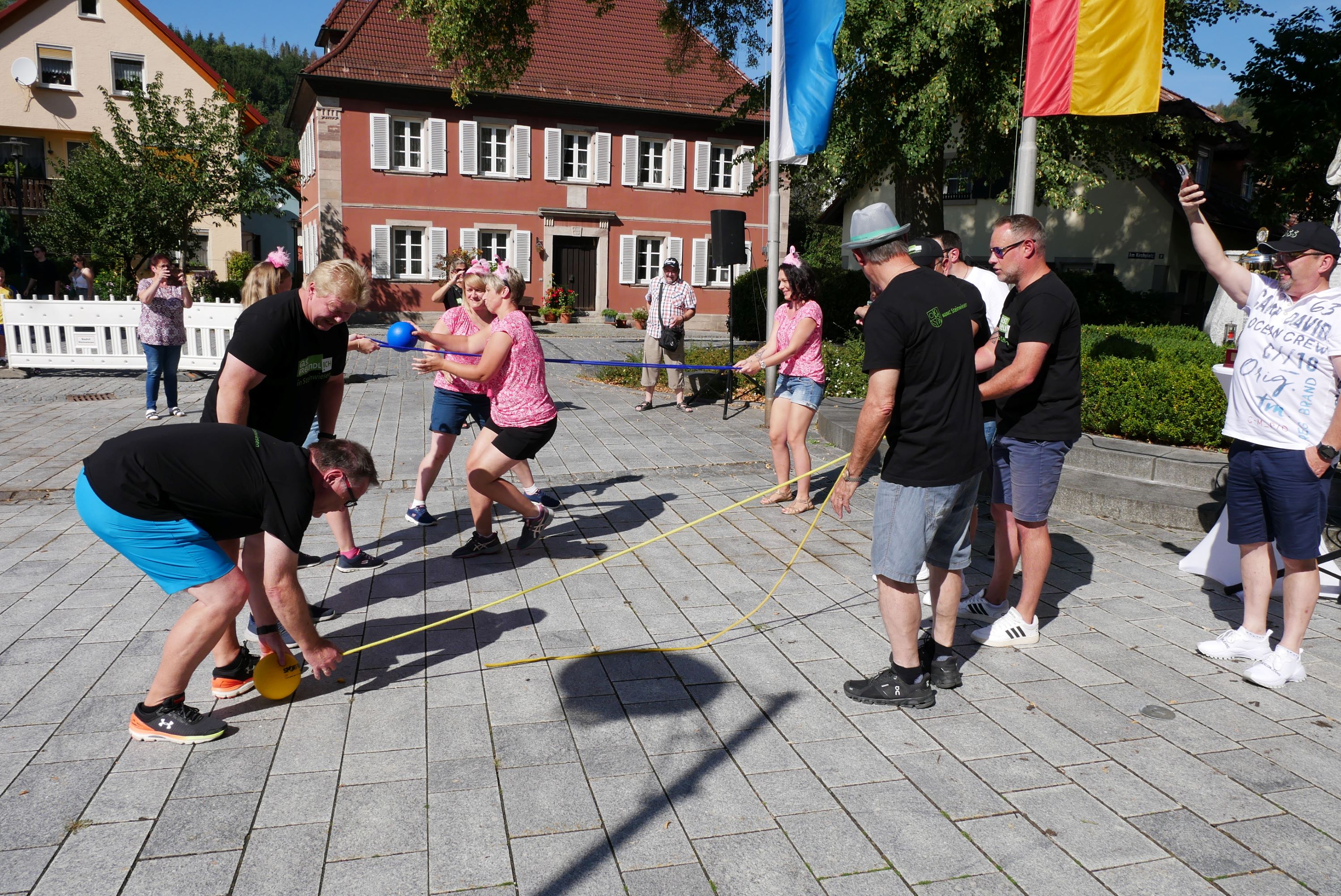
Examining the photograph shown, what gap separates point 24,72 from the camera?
29.4 metres

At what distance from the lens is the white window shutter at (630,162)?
29.4m

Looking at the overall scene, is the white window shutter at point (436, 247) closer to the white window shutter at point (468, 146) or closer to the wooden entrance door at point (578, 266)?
the white window shutter at point (468, 146)

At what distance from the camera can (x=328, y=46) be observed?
32.5m

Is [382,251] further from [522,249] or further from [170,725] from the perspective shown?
[170,725]

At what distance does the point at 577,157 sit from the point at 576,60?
326cm

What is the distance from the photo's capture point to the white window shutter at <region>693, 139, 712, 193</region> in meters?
30.1

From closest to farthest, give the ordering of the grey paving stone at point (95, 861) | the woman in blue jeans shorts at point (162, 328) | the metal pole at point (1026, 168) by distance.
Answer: the grey paving stone at point (95, 861)
the metal pole at point (1026, 168)
the woman in blue jeans shorts at point (162, 328)

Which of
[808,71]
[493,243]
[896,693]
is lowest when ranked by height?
[896,693]

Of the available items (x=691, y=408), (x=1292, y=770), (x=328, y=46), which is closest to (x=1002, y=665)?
(x=1292, y=770)

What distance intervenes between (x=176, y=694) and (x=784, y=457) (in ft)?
15.4

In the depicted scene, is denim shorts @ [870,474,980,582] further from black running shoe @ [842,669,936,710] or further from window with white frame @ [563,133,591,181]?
window with white frame @ [563,133,591,181]

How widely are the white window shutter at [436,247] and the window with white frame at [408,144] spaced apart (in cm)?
179

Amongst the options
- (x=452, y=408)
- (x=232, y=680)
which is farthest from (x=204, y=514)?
(x=452, y=408)

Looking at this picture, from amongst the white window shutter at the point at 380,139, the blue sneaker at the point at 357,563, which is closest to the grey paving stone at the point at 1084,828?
the blue sneaker at the point at 357,563
